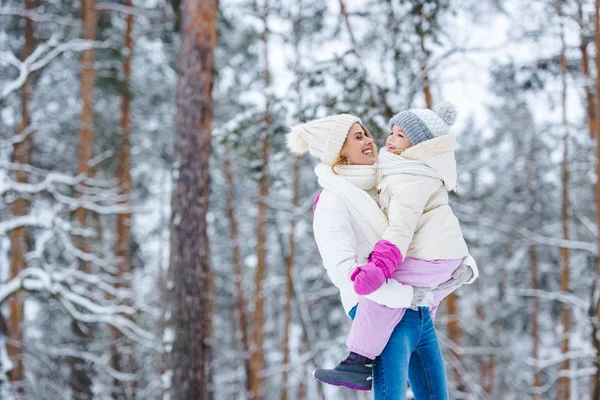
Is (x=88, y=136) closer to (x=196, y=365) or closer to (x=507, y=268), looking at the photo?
(x=196, y=365)

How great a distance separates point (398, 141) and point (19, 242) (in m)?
8.18

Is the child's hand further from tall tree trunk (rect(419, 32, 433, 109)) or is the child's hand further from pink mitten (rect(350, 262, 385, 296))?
tall tree trunk (rect(419, 32, 433, 109))

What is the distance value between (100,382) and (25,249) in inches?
116

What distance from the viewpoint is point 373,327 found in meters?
2.36

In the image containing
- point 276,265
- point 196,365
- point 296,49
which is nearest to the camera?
point 196,365

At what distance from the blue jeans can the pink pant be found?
6 centimetres

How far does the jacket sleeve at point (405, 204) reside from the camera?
2264 mm

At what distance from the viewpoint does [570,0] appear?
321 inches

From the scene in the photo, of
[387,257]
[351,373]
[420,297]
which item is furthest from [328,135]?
[351,373]

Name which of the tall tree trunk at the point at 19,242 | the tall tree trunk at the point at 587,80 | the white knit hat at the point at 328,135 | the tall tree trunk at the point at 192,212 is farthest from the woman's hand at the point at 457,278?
the tall tree trunk at the point at 19,242

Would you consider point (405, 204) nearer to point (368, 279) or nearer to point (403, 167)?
point (403, 167)

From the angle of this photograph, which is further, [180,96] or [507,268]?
[507,268]

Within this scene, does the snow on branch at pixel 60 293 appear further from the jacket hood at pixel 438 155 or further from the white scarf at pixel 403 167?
the jacket hood at pixel 438 155

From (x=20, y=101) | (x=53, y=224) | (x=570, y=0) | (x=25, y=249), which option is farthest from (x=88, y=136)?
(x=570, y=0)
